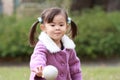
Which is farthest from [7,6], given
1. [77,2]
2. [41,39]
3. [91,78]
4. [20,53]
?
[41,39]

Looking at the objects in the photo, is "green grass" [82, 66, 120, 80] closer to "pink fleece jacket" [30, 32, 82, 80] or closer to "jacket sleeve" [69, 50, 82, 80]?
"jacket sleeve" [69, 50, 82, 80]

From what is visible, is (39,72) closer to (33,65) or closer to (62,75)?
(33,65)

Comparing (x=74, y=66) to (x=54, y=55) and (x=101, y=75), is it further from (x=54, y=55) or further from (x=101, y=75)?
(x=101, y=75)

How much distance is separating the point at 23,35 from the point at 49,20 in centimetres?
723

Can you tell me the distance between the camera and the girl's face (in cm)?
370

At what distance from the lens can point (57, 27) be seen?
146 inches

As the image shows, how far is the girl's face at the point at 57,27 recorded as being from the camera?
370cm

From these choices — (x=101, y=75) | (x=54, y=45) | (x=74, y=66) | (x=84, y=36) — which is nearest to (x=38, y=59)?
(x=54, y=45)

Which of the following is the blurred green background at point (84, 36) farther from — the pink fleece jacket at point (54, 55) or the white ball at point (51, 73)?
the white ball at point (51, 73)

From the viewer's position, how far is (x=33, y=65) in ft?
11.5

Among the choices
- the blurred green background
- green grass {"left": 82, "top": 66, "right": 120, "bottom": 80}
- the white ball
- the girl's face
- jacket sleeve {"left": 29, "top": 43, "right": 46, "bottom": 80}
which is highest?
the blurred green background

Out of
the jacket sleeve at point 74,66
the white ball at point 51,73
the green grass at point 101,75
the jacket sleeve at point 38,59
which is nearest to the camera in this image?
the white ball at point 51,73

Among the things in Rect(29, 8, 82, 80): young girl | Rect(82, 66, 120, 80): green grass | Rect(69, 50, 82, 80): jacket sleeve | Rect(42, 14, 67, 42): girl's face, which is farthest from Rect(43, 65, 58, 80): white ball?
Rect(82, 66, 120, 80): green grass

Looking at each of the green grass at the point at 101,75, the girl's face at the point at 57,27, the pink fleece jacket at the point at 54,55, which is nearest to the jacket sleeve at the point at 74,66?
the pink fleece jacket at the point at 54,55
